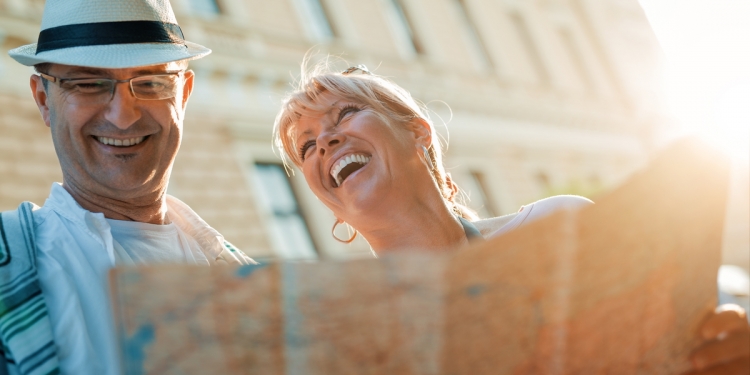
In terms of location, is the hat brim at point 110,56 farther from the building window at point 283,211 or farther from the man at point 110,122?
the building window at point 283,211

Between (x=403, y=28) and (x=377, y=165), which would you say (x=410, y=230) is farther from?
(x=403, y=28)

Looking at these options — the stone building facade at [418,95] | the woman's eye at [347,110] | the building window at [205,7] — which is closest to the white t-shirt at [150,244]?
the woman's eye at [347,110]

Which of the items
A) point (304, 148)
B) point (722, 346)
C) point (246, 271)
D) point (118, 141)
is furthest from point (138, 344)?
point (304, 148)

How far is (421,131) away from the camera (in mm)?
2361

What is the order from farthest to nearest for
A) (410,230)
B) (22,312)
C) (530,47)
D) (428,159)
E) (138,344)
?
(530,47), (428,159), (410,230), (22,312), (138,344)

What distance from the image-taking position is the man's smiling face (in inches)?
68.9

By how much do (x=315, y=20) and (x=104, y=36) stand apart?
10.5m

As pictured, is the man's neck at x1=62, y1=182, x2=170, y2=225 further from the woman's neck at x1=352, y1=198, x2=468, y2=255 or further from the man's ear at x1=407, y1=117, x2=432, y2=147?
the man's ear at x1=407, y1=117, x2=432, y2=147

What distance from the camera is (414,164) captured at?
2143mm

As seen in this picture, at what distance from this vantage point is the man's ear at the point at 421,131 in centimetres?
232

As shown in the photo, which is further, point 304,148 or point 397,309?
point 304,148

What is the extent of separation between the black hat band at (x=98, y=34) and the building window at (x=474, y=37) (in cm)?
1433

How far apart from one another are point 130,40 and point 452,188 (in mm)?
1209

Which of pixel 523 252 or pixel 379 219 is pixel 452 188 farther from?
pixel 523 252
